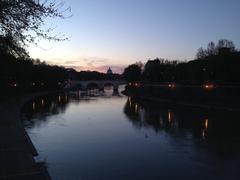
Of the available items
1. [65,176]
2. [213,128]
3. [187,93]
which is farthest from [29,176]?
[187,93]

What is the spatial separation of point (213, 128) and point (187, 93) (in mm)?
33461

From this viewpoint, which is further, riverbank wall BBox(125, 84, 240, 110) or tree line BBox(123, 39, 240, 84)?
tree line BBox(123, 39, 240, 84)

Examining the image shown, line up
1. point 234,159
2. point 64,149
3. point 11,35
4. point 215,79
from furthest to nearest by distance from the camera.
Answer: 1. point 215,79
2. point 64,149
3. point 234,159
4. point 11,35

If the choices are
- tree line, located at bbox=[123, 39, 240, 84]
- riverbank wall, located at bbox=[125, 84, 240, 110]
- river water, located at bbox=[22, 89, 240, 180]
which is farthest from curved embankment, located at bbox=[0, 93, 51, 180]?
tree line, located at bbox=[123, 39, 240, 84]

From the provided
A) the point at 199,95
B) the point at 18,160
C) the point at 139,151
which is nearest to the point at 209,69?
the point at 199,95

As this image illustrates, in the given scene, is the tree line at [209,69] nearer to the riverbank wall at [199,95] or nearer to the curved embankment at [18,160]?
the riverbank wall at [199,95]

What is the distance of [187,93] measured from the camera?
6569cm

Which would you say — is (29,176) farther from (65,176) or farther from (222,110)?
(222,110)

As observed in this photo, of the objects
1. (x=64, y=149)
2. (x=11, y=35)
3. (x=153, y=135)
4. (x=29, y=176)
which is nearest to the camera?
(x=11, y=35)

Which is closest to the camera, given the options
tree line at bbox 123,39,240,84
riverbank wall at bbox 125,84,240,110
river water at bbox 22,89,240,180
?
river water at bbox 22,89,240,180

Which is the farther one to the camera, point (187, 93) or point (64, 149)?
point (187, 93)

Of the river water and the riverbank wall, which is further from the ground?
the riverbank wall

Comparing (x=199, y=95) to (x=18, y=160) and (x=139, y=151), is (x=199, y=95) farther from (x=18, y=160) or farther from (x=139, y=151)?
(x=18, y=160)

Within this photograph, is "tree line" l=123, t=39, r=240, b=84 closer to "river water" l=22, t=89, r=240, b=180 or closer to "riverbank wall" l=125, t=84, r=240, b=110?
"riverbank wall" l=125, t=84, r=240, b=110
